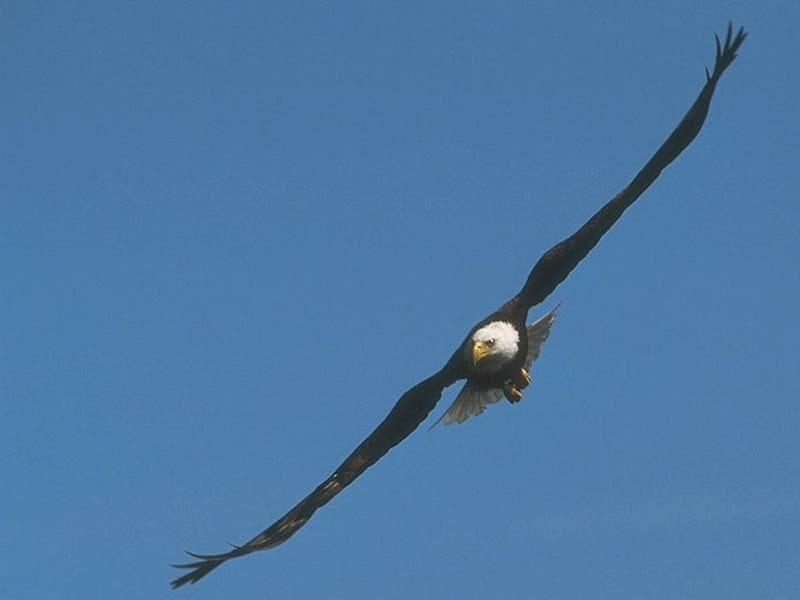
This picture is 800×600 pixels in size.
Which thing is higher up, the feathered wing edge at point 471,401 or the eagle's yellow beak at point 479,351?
the feathered wing edge at point 471,401

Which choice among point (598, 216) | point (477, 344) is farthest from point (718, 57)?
point (477, 344)

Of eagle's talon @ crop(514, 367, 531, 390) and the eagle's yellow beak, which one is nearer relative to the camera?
the eagle's yellow beak

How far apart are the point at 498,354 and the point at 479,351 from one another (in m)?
0.21

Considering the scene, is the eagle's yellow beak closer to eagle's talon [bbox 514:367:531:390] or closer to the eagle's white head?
the eagle's white head

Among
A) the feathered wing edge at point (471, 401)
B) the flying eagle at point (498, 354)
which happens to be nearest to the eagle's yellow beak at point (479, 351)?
the flying eagle at point (498, 354)

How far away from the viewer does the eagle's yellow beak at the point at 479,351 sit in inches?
614

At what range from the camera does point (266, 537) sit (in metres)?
15.5

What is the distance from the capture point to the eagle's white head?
15.6m

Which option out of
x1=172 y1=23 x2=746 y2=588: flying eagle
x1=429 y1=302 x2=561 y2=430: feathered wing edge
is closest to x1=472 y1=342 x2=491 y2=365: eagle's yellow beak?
x1=172 y1=23 x2=746 y2=588: flying eagle

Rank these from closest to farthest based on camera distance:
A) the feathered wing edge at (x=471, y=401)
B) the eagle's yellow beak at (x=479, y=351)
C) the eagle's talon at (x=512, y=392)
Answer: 1. the eagle's yellow beak at (x=479, y=351)
2. the eagle's talon at (x=512, y=392)
3. the feathered wing edge at (x=471, y=401)

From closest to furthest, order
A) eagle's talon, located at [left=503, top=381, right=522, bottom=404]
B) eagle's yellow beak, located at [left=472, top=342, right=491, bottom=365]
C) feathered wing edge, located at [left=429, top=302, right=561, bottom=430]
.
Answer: eagle's yellow beak, located at [left=472, top=342, right=491, bottom=365] → eagle's talon, located at [left=503, top=381, right=522, bottom=404] → feathered wing edge, located at [left=429, top=302, right=561, bottom=430]

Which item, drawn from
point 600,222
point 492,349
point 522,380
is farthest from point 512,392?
point 600,222

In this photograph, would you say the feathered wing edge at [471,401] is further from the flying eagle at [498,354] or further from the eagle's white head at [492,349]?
the eagle's white head at [492,349]

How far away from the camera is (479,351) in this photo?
51.2 feet
